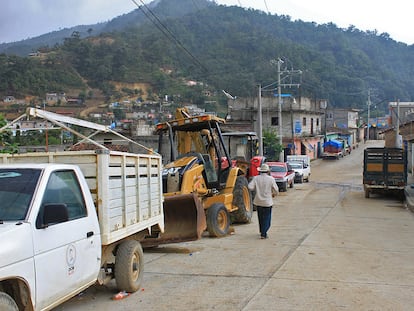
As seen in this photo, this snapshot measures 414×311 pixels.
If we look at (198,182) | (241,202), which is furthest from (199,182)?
(241,202)

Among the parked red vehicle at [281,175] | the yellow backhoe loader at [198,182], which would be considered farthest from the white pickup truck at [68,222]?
the parked red vehicle at [281,175]

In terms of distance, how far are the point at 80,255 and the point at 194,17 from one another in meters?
137

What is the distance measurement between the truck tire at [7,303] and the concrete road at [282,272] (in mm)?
2110

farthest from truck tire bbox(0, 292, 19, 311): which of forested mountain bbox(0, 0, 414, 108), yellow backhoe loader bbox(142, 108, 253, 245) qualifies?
forested mountain bbox(0, 0, 414, 108)

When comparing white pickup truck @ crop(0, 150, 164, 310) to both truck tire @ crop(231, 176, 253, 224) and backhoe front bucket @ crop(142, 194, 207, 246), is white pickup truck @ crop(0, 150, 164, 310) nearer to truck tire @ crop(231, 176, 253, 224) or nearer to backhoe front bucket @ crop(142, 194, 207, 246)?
backhoe front bucket @ crop(142, 194, 207, 246)

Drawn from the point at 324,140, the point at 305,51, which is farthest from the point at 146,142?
the point at 305,51

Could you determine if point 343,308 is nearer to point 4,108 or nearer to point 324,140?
point 324,140

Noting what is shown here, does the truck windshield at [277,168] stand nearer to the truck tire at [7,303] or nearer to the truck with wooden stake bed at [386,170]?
the truck with wooden stake bed at [386,170]

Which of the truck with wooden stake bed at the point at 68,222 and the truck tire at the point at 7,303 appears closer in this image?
the truck tire at the point at 7,303

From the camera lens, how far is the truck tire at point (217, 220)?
1220 cm

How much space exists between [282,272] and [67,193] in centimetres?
408

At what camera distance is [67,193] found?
224 inches

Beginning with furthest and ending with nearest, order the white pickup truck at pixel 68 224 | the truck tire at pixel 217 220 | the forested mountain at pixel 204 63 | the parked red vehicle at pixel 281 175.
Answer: the forested mountain at pixel 204 63 → the parked red vehicle at pixel 281 175 → the truck tire at pixel 217 220 → the white pickup truck at pixel 68 224

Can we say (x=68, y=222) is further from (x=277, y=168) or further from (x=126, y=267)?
(x=277, y=168)
